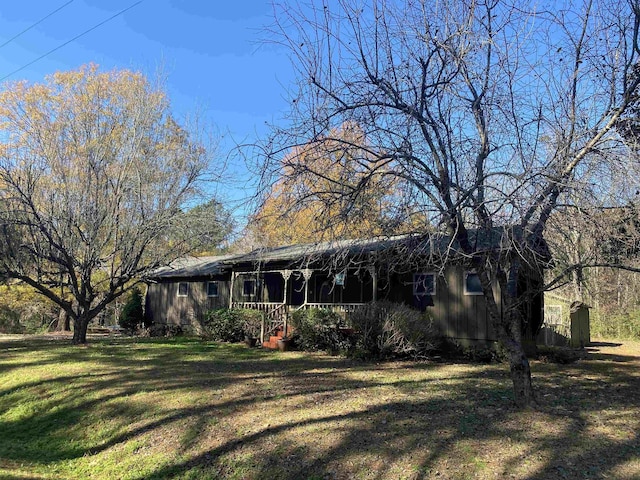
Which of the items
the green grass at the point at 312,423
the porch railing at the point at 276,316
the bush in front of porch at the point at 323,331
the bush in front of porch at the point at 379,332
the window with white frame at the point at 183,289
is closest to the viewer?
the green grass at the point at 312,423

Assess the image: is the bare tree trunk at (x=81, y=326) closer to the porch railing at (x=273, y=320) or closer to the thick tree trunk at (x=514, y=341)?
the porch railing at (x=273, y=320)

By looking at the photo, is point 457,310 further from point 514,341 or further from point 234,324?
point 234,324

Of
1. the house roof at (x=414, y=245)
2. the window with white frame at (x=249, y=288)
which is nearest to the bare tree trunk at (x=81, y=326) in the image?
the window with white frame at (x=249, y=288)

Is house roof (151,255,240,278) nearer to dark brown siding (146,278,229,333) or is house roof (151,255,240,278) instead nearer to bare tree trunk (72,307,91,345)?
dark brown siding (146,278,229,333)

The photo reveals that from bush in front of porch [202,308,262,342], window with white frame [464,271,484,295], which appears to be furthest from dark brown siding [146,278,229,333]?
window with white frame [464,271,484,295]

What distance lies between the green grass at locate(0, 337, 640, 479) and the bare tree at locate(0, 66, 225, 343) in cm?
461

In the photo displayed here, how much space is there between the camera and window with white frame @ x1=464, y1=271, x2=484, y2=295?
1316 centimetres

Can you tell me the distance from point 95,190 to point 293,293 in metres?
7.92

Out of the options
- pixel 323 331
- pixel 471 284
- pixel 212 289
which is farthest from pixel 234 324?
pixel 471 284

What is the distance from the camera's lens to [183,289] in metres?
22.7

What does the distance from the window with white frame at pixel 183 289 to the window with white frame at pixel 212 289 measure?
1.58m

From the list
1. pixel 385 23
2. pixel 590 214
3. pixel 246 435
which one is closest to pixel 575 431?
pixel 590 214

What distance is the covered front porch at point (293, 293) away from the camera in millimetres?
14875

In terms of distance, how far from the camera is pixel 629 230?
571 cm
